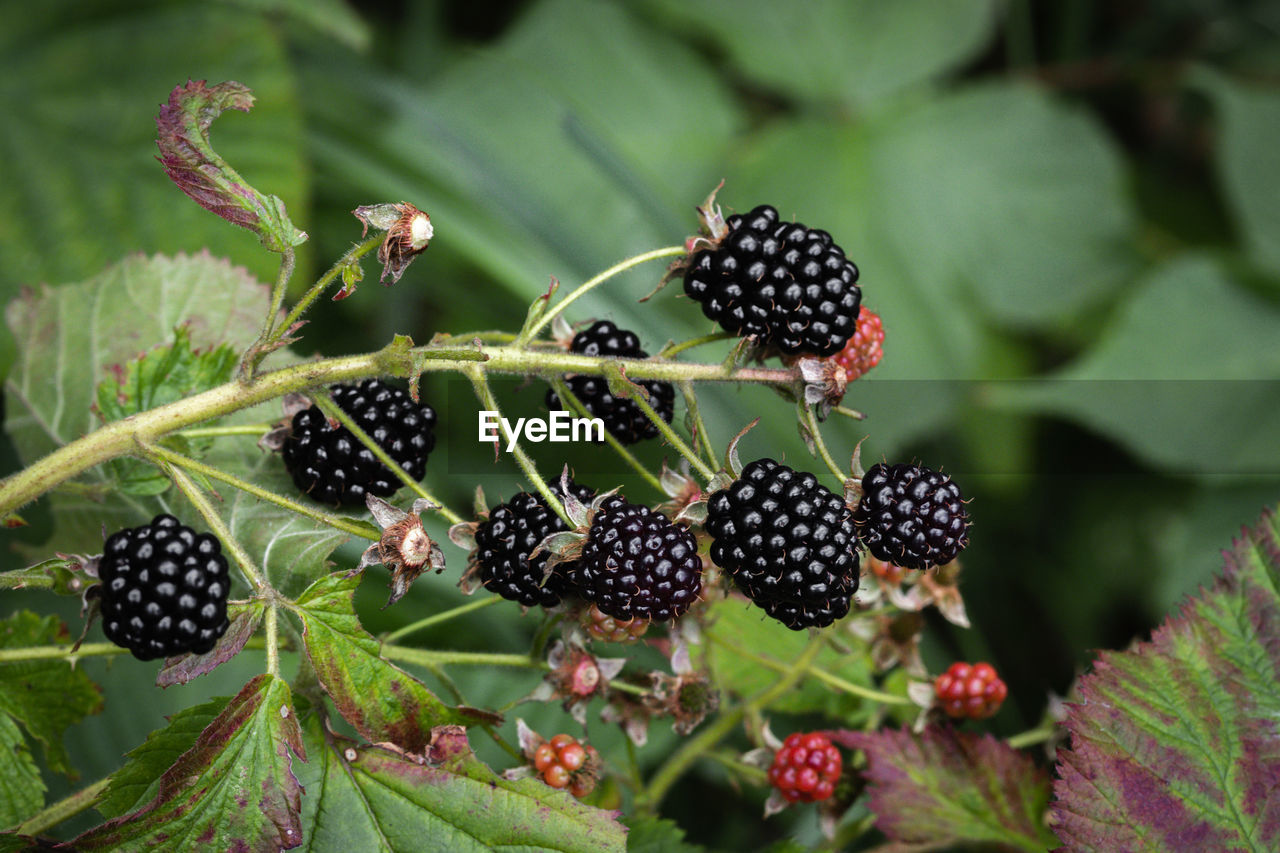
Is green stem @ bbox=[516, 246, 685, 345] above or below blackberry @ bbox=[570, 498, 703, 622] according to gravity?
above

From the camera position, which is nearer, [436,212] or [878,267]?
[436,212]

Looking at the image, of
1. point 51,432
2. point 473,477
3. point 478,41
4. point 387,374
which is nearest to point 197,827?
point 387,374

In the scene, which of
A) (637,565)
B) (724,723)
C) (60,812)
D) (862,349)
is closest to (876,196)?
(862,349)

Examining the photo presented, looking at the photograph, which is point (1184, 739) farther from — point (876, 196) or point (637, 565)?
point (876, 196)

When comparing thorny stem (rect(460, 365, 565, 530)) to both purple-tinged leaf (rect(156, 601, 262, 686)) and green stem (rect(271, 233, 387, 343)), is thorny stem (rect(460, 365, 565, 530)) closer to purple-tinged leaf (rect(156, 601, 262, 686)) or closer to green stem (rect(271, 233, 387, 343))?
green stem (rect(271, 233, 387, 343))

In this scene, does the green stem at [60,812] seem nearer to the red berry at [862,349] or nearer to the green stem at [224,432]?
the green stem at [224,432]

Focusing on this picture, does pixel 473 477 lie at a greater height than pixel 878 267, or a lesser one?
lesser

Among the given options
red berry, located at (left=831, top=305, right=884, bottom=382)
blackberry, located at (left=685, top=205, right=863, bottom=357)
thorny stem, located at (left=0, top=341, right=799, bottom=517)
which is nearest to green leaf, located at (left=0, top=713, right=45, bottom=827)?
thorny stem, located at (left=0, top=341, right=799, bottom=517)

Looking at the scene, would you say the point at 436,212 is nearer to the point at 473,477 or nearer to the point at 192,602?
the point at 473,477
